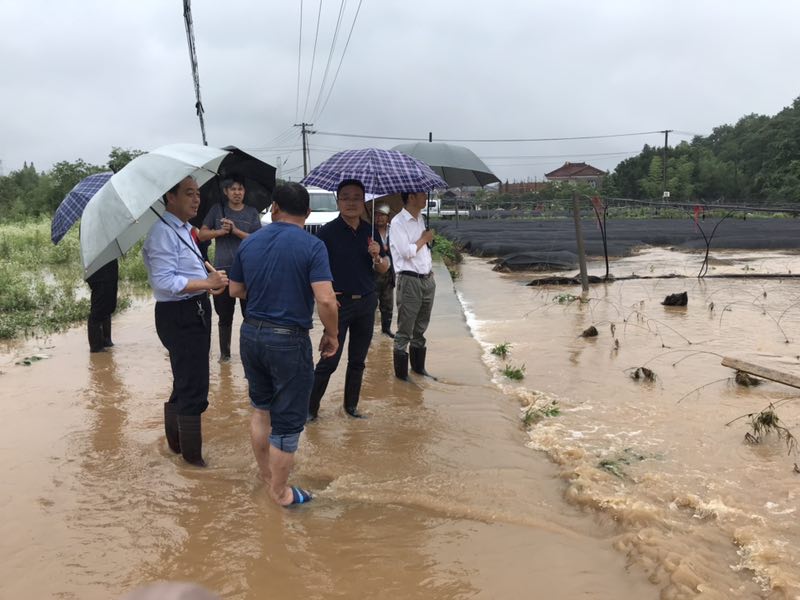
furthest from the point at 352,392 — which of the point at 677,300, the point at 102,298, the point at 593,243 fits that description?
the point at 593,243

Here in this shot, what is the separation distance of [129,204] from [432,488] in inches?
90.7

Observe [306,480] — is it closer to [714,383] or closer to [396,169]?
[396,169]

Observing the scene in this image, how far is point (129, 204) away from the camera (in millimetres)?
3209

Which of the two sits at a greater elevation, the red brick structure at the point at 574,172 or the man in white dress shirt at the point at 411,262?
the red brick structure at the point at 574,172

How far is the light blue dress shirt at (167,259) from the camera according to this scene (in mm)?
3457

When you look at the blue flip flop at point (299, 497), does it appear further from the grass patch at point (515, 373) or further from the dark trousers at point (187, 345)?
the grass patch at point (515, 373)

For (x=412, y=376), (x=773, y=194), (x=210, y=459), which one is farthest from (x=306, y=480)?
(x=773, y=194)

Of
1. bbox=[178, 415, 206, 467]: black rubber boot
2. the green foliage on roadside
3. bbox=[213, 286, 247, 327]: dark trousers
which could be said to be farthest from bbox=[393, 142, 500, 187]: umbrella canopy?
the green foliage on roadside

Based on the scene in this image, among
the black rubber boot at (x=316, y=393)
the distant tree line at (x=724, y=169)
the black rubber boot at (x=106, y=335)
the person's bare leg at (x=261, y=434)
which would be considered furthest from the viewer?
the distant tree line at (x=724, y=169)

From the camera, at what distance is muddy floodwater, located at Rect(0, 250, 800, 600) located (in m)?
2.75

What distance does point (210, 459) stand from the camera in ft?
13.3

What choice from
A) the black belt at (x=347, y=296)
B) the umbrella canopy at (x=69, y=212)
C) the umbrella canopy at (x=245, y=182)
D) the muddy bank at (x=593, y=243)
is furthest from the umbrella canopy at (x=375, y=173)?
the muddy bank at (x=593, y=243)

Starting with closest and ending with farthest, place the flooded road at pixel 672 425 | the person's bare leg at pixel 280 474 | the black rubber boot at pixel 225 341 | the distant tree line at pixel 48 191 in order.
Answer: the flooded road at pixel 672 425 → the person's bare leg at pixel 280 474 → the black rubber boot at pixel 225 341 → the distant tree line at pixel 48 191

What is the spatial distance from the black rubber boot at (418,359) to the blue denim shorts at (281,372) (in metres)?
2.70
